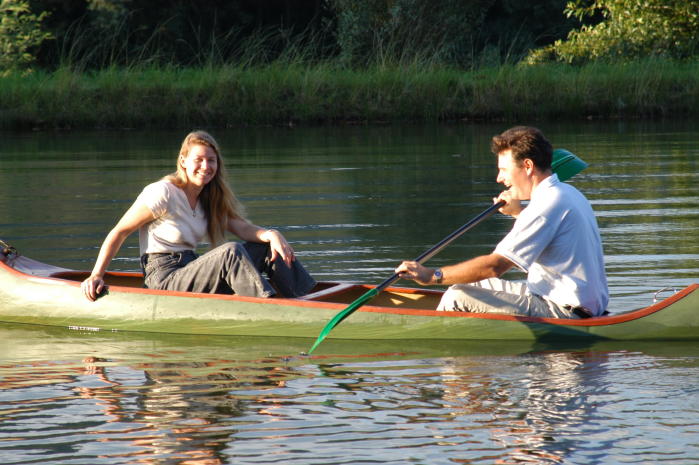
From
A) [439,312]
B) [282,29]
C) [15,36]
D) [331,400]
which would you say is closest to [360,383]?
[331,400]

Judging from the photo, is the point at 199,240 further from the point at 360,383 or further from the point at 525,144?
the point at 525,144

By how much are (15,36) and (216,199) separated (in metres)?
18.7

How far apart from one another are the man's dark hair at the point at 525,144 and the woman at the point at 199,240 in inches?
59.9

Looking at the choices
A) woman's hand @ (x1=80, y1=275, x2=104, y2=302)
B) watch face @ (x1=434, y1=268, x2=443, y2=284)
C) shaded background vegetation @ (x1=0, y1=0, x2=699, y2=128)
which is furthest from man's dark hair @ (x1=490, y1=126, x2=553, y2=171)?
shaded background vegetation @ (x1=0, y1=0, x2=699, y2=128)

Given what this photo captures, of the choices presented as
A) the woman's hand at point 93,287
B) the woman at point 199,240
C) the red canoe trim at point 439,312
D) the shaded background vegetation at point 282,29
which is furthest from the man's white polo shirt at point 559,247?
the shaded background vegetation at point 282,29

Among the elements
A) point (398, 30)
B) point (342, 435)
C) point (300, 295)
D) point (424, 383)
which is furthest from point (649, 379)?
point (398, 30)

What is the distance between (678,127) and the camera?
20.3m

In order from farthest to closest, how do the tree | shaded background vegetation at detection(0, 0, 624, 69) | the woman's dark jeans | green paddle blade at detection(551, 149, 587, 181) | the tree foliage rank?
shaded background vegetation at detection(0, 0, 624, 69) → the tree → the tree foliage → green paddle blade at detection(551, 149, 587, 181) → the woman's dark jeans

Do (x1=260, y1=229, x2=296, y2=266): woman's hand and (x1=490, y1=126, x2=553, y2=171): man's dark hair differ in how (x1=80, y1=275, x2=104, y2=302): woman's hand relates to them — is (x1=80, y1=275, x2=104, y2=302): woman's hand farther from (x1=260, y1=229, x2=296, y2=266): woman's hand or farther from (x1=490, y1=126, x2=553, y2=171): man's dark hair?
(x1=490, y1=126, x2=553, y2=171): man's dark hair

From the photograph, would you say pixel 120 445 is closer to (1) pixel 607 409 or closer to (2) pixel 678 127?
(1) pixel 607 409

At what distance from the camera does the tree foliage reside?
22781 millimetres

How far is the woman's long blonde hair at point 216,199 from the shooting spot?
Answer: 687 centimetres

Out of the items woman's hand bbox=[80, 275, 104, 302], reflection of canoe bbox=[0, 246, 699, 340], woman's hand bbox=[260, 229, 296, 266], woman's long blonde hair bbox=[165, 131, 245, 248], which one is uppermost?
woman's long blonde hair bbox=[165, 131, 245, 248]

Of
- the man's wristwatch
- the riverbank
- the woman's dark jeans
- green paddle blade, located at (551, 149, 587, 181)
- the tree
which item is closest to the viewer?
the man's wristwatch
